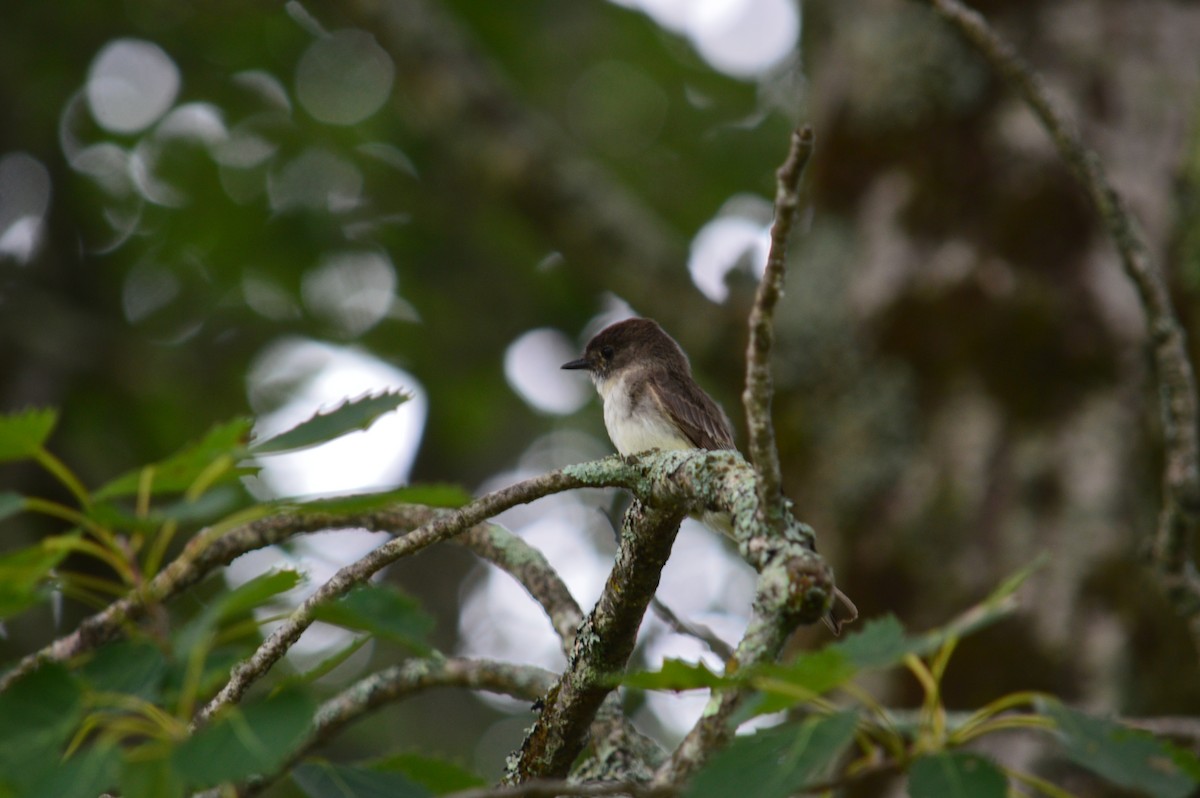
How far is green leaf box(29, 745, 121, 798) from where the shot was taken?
128cm

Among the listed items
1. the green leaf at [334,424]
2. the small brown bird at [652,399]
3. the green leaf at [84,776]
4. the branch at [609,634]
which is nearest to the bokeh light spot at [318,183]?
the small brown bird at [652,399]

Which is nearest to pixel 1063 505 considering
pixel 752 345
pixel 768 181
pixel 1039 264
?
pixel 1039 264

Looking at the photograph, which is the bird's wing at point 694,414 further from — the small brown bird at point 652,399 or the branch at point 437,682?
the branch at point 437,682

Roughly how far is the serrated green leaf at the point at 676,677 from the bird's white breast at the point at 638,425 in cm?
330

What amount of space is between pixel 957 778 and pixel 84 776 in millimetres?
957

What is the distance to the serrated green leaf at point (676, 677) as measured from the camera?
4.60 feet

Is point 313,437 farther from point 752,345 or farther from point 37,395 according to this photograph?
point 37,395

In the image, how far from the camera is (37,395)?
683cm

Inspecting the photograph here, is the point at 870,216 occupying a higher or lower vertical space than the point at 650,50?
lower

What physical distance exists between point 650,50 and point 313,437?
7.47 meters

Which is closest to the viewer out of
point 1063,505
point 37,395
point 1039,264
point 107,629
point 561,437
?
point 107,629

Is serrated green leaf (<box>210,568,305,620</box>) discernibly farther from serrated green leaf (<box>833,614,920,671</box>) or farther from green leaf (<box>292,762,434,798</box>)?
serrated green leaf (<box>833,614,920,671</box>)

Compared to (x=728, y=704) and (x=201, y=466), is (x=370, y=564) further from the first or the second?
(x=728, y=704)

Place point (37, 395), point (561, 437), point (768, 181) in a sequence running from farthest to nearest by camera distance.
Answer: point (561, 437) < point (768, 181) < point (37, 395)
